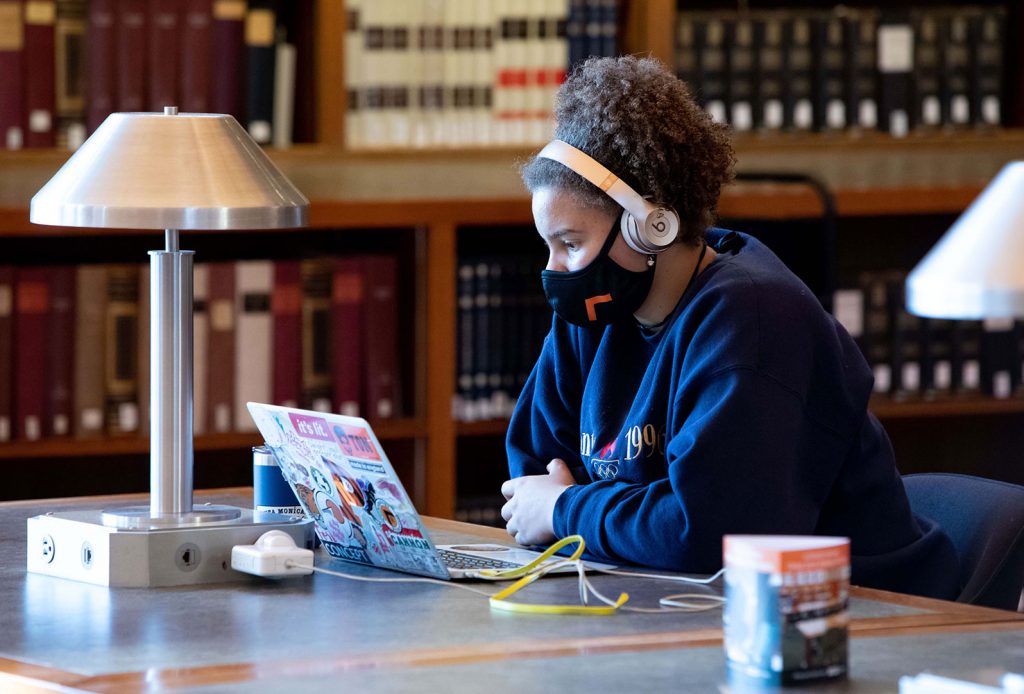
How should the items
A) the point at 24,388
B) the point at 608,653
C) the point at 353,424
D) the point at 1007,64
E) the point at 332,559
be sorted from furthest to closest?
the point at 1007,64
the point at 24,388
the point at 332,559
the point at 353,424
the point at 608,653

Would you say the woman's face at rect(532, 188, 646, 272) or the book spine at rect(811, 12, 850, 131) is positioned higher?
the book spine at rect(811, 12, 850, 131)

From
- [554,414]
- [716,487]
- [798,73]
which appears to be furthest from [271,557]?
[798,73]

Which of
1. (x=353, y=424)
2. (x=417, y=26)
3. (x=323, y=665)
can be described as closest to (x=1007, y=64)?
(x=417, y=26)

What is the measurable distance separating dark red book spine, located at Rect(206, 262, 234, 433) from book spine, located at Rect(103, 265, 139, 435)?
0.16m

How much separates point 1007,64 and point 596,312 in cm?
258

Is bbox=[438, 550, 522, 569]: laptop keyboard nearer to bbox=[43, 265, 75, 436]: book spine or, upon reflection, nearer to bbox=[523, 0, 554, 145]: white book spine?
bbox=[43, 265, 75, 436]: book spine

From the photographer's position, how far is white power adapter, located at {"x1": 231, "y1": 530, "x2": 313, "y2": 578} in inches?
71.0

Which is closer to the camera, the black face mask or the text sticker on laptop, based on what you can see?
the text sticker on laptop

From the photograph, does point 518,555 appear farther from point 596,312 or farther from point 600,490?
point 596,312

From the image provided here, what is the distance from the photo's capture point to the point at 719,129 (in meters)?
2.15

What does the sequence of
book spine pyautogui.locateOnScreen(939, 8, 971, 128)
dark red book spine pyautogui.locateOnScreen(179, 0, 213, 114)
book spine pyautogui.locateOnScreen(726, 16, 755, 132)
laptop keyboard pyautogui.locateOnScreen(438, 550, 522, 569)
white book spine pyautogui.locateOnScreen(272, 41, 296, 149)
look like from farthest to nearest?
book spine pyautogui.locateOnScreen(939, 8, 971, 128), book spine pyautogui.locateOnScreen(726, 16, 755, 132), white book spine pyautogui.locateOnScreen(272, 41, 296, 149), dark red book spine pyautogui.locateOnScreen(179, 0, 213, 114), laptop keyboard pyautogui.locateOnScreen(438, 550, 522, 569)

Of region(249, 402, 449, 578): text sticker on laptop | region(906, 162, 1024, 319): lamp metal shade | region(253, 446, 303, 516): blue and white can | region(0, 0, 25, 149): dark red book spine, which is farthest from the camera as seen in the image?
region(0, 0, 25, 149): dark red book spine

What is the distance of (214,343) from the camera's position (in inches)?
143

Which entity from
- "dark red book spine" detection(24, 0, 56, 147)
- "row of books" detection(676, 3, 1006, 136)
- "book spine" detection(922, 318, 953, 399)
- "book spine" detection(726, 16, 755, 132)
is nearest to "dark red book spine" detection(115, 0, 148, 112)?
"dark red book spine" detection(24, 0, 56, 147)
